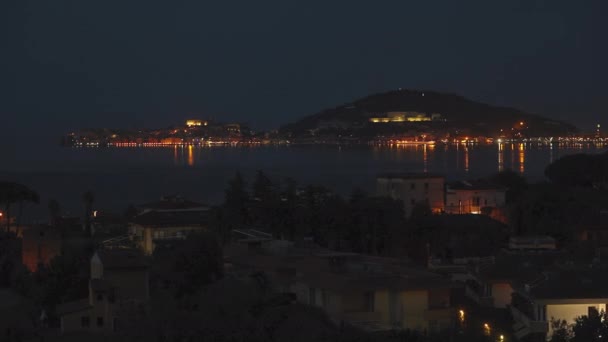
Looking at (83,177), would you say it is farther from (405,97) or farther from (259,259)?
(405,97)

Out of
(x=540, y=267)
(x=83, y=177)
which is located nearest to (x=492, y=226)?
(x=540, y=267)

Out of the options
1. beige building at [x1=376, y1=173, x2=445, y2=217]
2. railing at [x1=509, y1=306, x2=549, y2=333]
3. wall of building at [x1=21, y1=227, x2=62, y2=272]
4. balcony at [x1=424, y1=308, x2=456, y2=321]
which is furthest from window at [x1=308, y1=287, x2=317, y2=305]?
beige building at [x1=376, y1=173, x2=445, y2=217]

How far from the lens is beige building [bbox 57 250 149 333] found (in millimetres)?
8719

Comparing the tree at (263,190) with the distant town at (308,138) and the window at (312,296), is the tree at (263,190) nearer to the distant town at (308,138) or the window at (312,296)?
the window at (312,296)

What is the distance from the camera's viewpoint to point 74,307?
352 inches

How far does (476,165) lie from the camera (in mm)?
59938

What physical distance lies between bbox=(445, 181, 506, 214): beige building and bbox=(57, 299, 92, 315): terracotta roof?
13271 millimetres

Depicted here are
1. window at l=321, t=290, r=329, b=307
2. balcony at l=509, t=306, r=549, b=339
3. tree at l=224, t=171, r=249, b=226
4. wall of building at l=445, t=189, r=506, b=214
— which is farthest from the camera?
wall of building at l=445, t=189, r=506, b=214

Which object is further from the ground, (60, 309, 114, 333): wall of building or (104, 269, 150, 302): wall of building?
(104, 269, 150, 302): wall of building

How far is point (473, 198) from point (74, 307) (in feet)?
46.0

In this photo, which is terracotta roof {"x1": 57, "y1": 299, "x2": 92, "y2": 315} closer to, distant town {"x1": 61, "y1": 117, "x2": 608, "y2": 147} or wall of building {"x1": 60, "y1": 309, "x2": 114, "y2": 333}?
wall of building {"x1": 60, "y1": 309, "x2": 114, "y2": 333}

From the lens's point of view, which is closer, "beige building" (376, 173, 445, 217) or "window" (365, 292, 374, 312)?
"window" (365, 292, 374, 312)

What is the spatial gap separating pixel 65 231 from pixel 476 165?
45398 millimetres

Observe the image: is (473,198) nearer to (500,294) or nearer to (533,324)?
(500,294)
